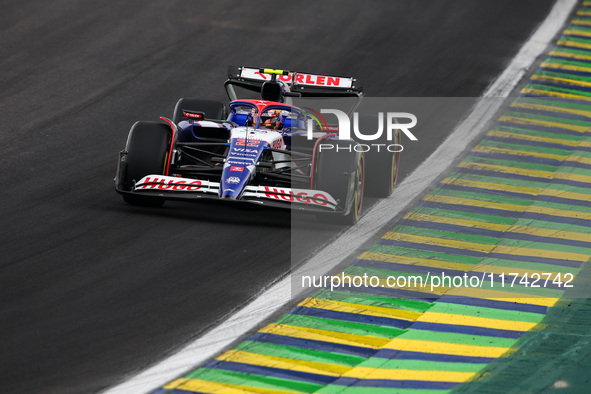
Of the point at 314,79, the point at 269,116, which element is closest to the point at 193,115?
the point at 269,116

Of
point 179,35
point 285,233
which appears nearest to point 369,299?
point 285,233

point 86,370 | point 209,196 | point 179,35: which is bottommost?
point 86,370

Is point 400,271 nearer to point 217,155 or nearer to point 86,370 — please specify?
point 217,155

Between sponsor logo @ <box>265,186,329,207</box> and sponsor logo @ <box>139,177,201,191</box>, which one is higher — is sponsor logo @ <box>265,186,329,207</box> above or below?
below

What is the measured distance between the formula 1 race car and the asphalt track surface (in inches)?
17.6

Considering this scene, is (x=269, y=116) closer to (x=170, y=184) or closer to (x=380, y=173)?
(x=380, y=173)

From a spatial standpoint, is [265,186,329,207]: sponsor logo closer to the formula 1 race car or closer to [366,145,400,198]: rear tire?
the formula 1 race car

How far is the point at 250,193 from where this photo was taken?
12367 millimetres

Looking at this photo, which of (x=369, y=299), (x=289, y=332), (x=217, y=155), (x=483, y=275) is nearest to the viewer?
(x=289, y=332)

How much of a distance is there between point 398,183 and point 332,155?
9.62 feet

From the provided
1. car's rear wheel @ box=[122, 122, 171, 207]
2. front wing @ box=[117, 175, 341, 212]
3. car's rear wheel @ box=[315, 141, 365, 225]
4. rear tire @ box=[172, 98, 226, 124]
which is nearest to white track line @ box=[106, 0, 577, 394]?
car's rear wheel @ box=[315, 141, 365, 225]

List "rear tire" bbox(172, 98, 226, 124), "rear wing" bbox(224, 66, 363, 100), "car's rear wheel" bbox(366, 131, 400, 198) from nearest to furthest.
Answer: "car's rear wheel" bbox(366, 131, 400, 198) < "rear wing" bbox(224, 66, 363, 100) < "rear tire" bbox(172, 98, 226, 124)

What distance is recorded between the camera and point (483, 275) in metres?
11.7

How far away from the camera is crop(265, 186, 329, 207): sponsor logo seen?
12352mm
